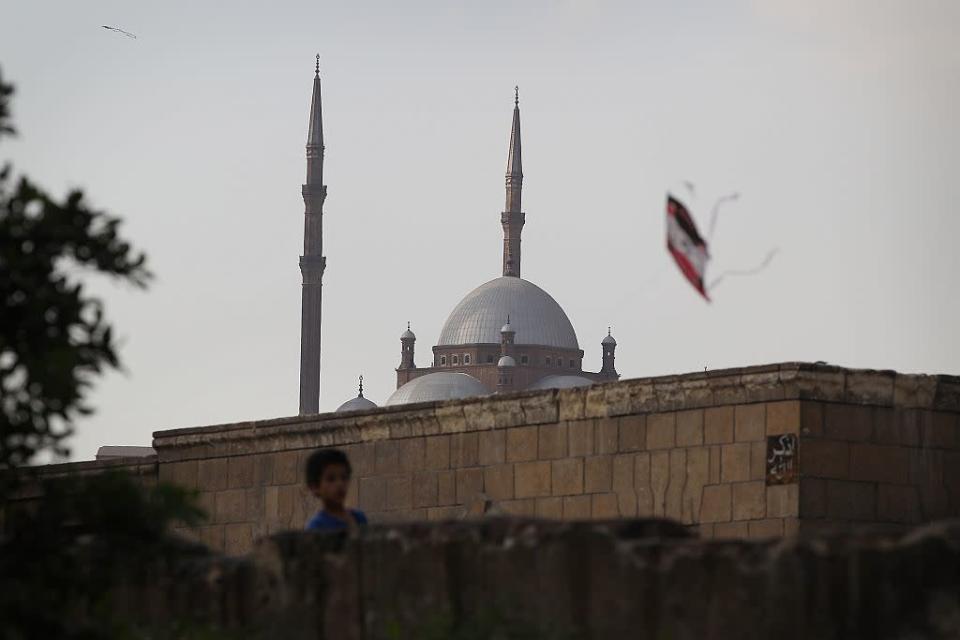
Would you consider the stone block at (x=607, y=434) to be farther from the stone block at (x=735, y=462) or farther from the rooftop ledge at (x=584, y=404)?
the stone block at (x=735, y=462)

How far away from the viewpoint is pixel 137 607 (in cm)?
610

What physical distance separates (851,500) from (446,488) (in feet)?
7.61

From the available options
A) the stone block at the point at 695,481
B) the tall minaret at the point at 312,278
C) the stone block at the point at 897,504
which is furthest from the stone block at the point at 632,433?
the tall minaret at the point at 312,278

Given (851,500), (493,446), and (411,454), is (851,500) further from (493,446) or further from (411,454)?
(411,454)

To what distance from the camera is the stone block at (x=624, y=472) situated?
33.7 ft

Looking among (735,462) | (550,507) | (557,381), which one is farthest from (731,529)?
(557,381)

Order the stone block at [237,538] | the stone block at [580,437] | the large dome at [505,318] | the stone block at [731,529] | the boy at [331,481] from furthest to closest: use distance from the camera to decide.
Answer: the large dome at [505,318]
the stone block at [237,538]
the stone block at [580,437]
the stone block at [731,529]
the boy at [331,481]

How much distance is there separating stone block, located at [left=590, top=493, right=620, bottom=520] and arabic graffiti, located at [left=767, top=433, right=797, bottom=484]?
97 centimetres

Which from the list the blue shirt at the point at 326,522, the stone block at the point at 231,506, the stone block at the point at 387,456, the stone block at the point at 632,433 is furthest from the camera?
the stone block at the point at 231,506

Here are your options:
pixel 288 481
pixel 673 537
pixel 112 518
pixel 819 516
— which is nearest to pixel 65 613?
pixel 112 518

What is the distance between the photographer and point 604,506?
1038 cm

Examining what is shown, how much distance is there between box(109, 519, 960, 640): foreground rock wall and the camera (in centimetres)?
447

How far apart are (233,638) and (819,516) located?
Answer: 4450 mm

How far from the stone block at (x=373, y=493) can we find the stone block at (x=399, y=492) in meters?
0.03
